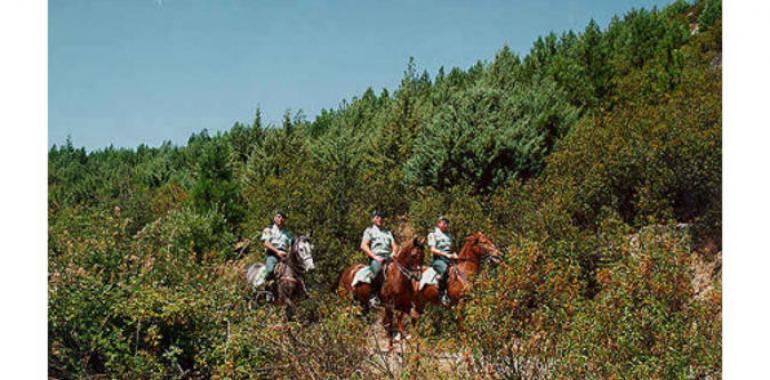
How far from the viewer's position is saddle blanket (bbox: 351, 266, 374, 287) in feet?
41.9

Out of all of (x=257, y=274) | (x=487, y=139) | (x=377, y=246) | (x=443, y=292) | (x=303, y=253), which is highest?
(x=487, y=139)

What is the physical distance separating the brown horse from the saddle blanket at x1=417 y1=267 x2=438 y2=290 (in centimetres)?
5

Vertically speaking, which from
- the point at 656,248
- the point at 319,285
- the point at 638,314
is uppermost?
the point at 656,248

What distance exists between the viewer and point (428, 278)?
39.2 ft

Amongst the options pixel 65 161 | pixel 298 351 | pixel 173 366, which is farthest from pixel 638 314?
pixel 65 161

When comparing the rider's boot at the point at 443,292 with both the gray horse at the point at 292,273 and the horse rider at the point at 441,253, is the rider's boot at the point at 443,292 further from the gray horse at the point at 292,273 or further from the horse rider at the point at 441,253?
the gray horse at the point at 292,273

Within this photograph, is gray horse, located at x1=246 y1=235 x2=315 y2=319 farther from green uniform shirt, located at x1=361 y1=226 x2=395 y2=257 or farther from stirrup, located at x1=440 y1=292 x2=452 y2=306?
stirrup, located at x1=440 y1=292 x2=452 y2=306

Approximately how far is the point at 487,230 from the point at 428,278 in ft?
11.2

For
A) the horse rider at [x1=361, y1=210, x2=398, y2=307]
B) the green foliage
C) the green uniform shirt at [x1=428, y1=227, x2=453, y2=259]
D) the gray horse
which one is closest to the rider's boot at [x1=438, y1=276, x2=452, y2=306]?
the green uniform shirt at [x1=428, y1=227, x2=453, y2=259]

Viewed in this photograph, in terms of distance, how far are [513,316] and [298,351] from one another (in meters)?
2.00

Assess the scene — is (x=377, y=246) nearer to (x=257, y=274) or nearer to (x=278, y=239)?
(x=278, y=239)

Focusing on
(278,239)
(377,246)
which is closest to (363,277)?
(377,246)

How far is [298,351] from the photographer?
6551 mm
